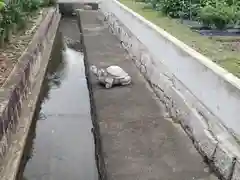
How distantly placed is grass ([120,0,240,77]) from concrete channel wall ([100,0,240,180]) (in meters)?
0.21

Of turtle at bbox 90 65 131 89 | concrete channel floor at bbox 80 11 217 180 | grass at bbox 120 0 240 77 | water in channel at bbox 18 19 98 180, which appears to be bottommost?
water in channel at bbox 18 19 98 180

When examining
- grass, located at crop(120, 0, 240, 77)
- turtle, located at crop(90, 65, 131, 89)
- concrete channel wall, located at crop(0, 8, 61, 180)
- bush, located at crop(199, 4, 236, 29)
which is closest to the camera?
concrete channel wall, located at crop(0, 8, 61, 180)

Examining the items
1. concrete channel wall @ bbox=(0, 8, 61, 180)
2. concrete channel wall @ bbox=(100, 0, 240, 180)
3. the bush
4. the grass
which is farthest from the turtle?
the bush

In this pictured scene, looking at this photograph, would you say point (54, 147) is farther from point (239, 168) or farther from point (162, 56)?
point (239, 168)

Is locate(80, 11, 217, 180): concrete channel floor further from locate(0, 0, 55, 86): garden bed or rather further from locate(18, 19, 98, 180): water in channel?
locate(0, 0, 55, 86): garden bed

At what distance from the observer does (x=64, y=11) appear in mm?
18078

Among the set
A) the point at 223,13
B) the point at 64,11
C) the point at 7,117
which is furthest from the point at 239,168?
the point at 64,11

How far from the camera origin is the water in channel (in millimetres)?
4559

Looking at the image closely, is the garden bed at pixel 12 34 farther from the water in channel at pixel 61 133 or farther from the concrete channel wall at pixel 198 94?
the concrete channel wall at pixel 198 94

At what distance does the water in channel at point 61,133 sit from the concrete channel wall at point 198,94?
51.3 inches

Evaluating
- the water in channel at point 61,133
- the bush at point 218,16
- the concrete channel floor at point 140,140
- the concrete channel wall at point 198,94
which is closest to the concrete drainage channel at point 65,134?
the water in channel at point 61,133

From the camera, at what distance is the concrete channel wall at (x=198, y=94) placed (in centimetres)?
357

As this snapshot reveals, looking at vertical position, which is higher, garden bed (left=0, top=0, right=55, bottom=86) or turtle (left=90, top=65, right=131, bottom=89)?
garden bed (left=0, top=0, right=55, bottom=86)

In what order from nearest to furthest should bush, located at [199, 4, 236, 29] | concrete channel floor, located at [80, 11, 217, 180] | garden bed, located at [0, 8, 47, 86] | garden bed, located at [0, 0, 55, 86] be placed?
concrete channel floor, located at [80, 11, 217, 180] → garden bed, located at [0, 8, 47, 86] → garden bed, located at [0, 0, 55, 86] → bush, located at [199, 4, 236, 29]
